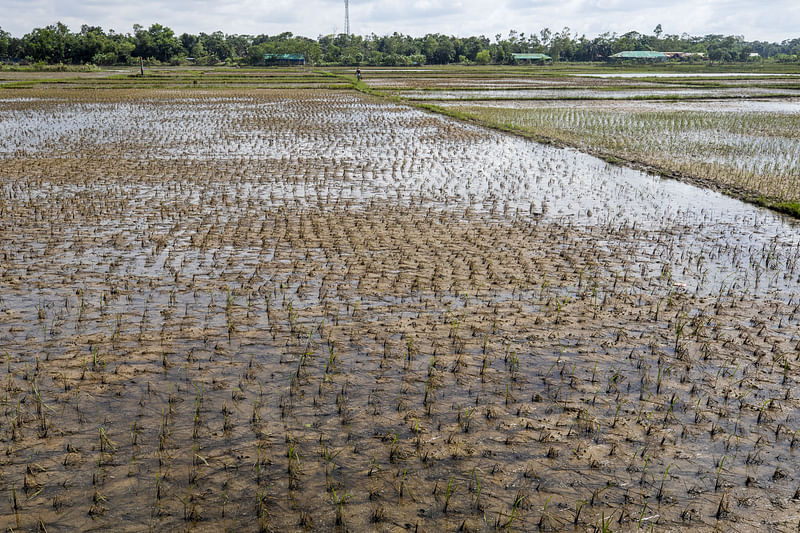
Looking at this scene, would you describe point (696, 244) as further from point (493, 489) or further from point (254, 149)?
point (254, 149)

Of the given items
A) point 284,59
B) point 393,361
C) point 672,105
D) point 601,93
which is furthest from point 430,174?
point 284,59

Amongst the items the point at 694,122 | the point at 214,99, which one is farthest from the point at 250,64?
the point at 694,122

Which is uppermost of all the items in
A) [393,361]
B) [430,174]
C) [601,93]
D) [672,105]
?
[601,93]

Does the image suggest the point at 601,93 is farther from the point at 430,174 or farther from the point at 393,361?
the point at 393,361

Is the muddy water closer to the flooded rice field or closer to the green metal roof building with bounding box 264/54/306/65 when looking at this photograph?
the flooded rice field

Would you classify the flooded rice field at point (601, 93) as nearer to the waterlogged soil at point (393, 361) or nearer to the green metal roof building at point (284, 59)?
the waterlogged soil at point (393, 361)
